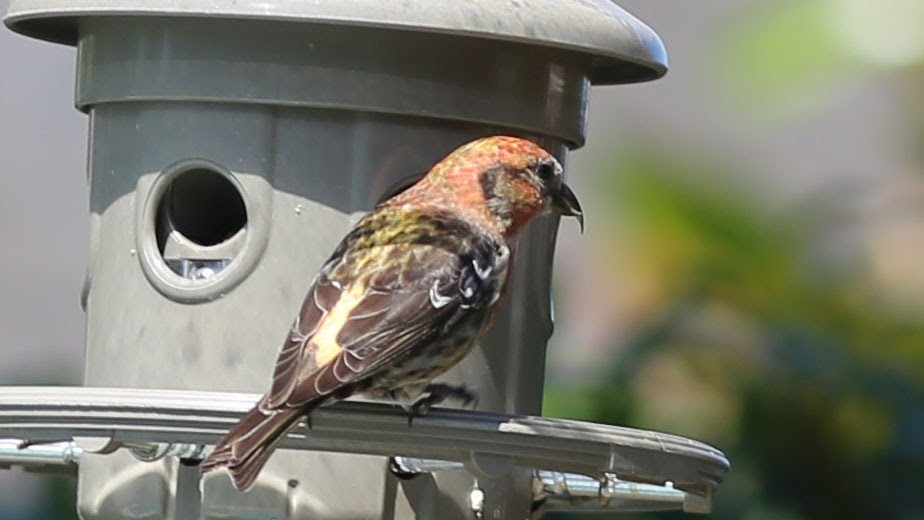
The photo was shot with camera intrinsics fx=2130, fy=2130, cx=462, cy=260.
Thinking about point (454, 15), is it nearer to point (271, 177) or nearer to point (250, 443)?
point (271, 177)

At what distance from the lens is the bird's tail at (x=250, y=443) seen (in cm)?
377

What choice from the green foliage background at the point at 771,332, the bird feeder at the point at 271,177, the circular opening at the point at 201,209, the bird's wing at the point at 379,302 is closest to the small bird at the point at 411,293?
the bird's wing at the point at 379,302

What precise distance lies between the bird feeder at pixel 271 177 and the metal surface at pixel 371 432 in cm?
28

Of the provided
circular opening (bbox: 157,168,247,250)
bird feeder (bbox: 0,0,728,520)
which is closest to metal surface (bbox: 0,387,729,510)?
bird feeder (bbox: 0,0,728,520)

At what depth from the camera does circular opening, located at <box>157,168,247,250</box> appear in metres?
4.82

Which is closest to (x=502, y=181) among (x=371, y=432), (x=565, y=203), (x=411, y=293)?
(x=565, y=203)

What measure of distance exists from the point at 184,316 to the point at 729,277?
308 cm

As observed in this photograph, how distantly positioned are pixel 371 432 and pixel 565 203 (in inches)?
40.1

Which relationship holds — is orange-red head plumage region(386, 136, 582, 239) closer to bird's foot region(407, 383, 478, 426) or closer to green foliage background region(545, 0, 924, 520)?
bird's foot region(407, 383, 478, 426)

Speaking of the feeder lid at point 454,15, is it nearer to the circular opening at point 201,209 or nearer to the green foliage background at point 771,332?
the circular opening at point 201,209

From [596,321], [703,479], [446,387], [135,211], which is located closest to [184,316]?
[135,211]

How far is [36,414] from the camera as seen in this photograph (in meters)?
3.89

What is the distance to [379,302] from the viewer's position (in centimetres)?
420

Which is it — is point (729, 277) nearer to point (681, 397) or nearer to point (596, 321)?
point (681, 397)
